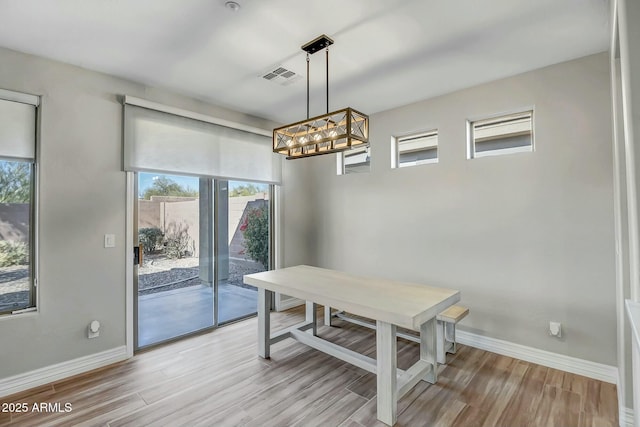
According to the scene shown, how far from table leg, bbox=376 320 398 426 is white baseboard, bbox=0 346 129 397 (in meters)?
2.50

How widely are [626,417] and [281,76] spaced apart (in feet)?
12.2

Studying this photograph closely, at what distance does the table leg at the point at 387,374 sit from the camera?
205 centimetres

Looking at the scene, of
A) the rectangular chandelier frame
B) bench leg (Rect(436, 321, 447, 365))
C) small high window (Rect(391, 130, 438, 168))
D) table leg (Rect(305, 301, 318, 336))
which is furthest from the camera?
small high window (Rect(391, 130, 438, 168))

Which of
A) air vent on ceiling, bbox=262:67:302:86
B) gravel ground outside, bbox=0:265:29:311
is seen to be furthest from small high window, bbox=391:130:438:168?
gravel ground outside, bbox=0:265:29:311

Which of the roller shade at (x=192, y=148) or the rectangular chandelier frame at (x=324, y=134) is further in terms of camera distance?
the roller shade at (x=192, y=148)

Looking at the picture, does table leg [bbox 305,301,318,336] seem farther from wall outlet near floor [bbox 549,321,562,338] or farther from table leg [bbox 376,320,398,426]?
wall outlet near floor [bbox 549,321,562,338]

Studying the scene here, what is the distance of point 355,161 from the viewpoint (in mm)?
4438

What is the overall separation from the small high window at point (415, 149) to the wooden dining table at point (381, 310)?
69.8 inches

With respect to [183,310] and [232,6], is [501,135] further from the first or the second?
[183,310]

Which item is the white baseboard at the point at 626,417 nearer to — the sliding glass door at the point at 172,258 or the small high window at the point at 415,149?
the small high window at the point at 415,149

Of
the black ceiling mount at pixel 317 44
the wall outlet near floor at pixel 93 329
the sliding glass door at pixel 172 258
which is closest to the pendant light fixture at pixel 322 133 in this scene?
the black ceiling mount at pixel 317 44

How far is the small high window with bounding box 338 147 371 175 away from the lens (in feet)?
14.0

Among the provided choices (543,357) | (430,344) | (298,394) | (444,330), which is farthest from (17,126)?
(543,357)

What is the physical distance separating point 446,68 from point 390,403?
287cm
